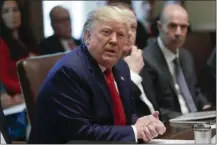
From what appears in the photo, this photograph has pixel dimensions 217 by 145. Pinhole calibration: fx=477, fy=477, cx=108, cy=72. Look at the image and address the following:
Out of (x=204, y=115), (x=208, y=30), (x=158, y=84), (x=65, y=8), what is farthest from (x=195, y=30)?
(x=204, y=115)

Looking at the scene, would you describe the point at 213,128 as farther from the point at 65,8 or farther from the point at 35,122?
the point at 65,8

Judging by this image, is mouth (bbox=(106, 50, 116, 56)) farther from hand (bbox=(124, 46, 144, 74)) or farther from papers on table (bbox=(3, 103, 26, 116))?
papers on table (bbox=(3, 103, 26, 116))

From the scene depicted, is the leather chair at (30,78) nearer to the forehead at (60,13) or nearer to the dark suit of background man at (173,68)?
the dark suit of background man at (173,68)

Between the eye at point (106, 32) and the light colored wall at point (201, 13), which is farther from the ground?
the eye at point (106, 32)

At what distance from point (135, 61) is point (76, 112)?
795 mm

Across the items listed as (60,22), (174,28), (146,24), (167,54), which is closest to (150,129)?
(167,54)

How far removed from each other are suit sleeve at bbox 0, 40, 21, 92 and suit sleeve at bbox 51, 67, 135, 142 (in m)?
1.34

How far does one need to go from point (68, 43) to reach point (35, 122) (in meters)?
1.46

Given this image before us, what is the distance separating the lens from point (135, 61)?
2.46m

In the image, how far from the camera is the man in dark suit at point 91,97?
1.73 m

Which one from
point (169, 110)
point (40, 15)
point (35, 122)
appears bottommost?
point (169, 110)

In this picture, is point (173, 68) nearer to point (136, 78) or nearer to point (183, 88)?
point (183, 88)

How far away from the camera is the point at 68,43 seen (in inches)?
130

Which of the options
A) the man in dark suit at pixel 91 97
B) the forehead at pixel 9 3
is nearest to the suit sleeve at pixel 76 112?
the man in dark suit at pixel 91 97
